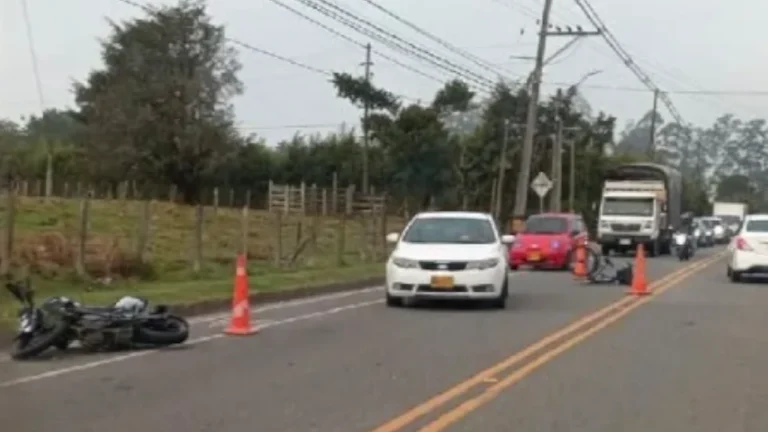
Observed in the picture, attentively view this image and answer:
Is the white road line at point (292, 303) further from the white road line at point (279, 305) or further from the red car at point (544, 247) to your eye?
the red car at point (544, 247)

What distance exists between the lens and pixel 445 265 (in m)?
20.4

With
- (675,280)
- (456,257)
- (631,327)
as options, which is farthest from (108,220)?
(631,327)

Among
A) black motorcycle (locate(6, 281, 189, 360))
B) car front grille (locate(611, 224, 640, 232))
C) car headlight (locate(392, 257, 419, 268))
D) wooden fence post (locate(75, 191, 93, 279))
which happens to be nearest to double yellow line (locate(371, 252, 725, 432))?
car headlight (locate(392, 257, 419, 268))

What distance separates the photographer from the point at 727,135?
7357 inches

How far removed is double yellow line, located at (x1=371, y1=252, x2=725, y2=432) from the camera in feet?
33.6

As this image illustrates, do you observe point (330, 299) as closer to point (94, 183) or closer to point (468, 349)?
point (468, 349)

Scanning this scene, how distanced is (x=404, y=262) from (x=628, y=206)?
97.6 ft

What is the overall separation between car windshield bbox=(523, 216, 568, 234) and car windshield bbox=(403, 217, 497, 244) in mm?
14075

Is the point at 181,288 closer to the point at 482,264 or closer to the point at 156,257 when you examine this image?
the point at 482,264

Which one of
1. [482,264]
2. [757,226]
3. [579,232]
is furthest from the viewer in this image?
[579,232]

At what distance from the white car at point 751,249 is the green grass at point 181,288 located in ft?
26.6

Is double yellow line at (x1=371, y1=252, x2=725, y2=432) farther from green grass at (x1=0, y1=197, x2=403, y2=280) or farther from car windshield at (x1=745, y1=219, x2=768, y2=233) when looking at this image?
green grass at (x1=0, y1=197, x2=403, y2=280)

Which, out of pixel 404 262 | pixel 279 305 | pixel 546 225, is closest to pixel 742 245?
pixel 546 225

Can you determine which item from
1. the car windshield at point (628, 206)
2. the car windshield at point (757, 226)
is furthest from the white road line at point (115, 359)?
the car windshield at point (628, 206)
